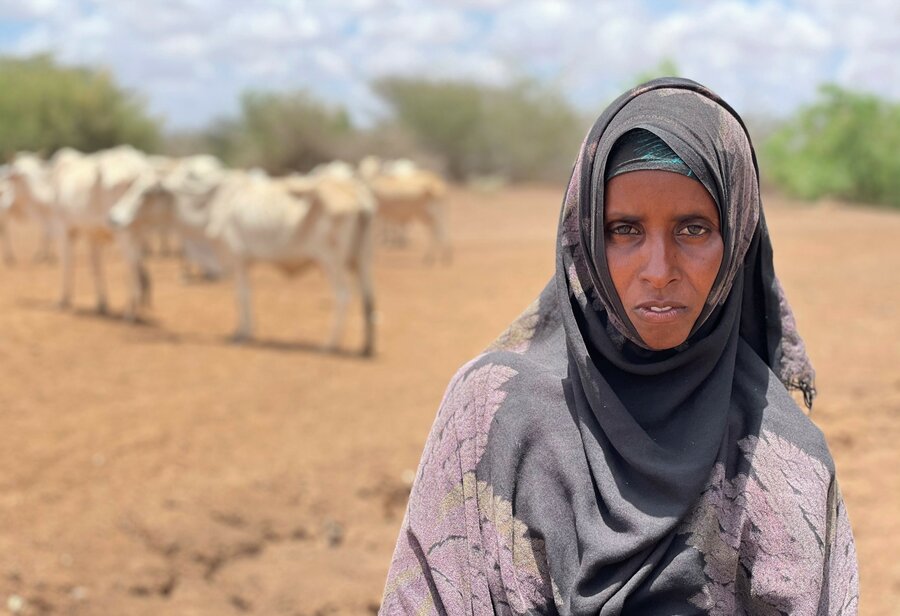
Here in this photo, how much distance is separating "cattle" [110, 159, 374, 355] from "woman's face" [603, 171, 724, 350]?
7.00 m

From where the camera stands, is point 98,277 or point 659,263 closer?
point 659,263

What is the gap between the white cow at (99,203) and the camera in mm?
9555

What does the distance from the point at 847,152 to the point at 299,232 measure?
24584mm

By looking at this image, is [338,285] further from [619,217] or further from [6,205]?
[619,217]

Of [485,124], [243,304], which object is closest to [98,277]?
[243,304]

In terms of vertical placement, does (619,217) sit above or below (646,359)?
above

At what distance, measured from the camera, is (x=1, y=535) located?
458 cm

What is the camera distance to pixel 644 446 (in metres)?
1.63

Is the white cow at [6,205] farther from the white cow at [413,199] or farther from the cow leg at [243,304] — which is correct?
the white cow at [413,199]

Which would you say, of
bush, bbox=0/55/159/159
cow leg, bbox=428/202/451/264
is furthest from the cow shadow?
bush, bbox=0/55/159/159

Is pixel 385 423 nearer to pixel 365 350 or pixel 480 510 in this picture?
pixel 365 350

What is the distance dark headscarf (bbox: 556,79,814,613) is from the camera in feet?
5.24

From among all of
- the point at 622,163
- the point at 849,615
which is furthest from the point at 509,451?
the point at 849,615

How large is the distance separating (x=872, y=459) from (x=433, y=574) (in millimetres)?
4366
